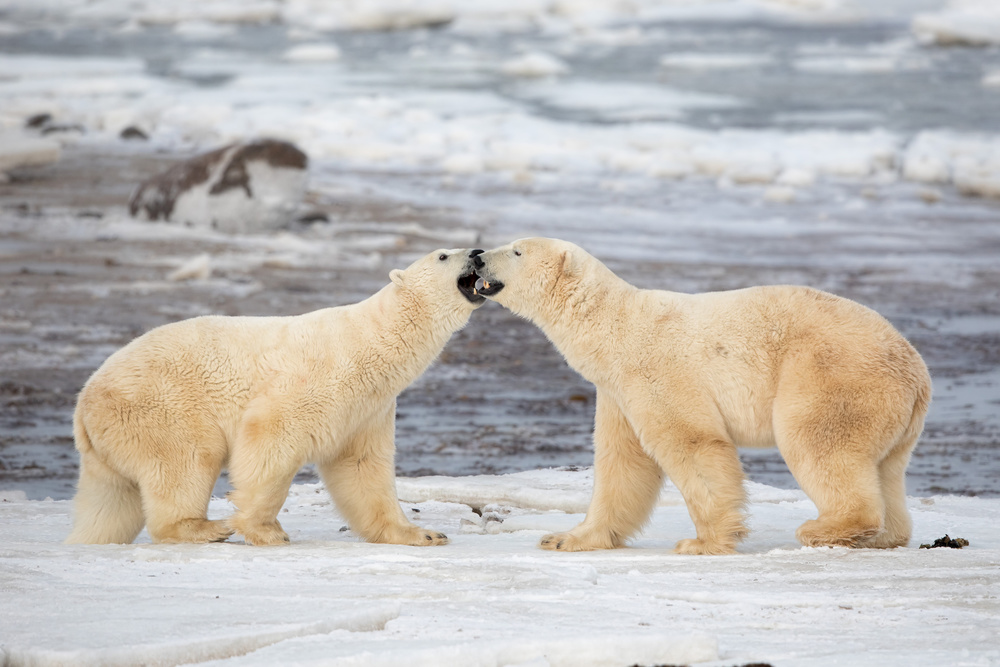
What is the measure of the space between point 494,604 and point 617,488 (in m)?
1.60

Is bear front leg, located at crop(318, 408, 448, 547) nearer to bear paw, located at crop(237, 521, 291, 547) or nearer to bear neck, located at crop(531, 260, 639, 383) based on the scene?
bear paw, located at crop(237, 521, 291, 547)

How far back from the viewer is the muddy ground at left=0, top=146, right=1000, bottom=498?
7.79m

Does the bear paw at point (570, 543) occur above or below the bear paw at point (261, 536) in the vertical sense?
below

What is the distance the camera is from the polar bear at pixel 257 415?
16.4 ft

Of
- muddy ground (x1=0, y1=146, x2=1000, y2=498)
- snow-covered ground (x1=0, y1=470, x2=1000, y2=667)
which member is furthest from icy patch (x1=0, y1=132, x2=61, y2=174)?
snow-covered ground (x1=0, y1=470, x2=1000, y2=667)

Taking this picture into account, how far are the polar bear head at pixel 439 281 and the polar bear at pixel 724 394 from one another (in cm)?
8

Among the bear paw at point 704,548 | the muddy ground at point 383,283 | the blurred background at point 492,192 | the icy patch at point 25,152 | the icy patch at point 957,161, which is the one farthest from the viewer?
the icy patch at point 957,161

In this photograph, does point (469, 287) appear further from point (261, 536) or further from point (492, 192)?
point (492, 192)

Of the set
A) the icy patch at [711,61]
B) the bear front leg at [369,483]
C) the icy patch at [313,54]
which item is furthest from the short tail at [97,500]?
the icy patch at [313,54]

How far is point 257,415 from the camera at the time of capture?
5.02 m

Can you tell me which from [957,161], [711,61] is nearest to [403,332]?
[957,161]

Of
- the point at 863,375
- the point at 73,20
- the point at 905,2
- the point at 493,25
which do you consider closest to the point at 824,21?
the point at 905,2

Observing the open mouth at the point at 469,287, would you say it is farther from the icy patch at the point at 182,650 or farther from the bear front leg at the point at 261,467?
the icy patch at the point at 182,650

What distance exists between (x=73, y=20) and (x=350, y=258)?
1581 inches
